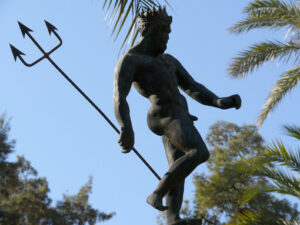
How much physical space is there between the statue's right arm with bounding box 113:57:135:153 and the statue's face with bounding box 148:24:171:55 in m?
0.38

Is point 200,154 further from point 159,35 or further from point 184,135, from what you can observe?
point 159,35

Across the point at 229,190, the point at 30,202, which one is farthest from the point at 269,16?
the point at 30,202

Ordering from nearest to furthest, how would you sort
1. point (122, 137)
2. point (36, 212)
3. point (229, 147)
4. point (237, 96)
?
point (122, 137), point (237, 96), point (229, 147), point (36, 212)

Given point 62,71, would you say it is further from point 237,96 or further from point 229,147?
point 229,147

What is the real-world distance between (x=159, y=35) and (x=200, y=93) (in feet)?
2.25

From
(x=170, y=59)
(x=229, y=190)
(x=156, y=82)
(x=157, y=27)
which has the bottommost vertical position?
(x=229, y=190)

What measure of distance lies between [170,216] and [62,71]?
174cm

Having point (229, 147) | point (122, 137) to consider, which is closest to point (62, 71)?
point (122, 137)

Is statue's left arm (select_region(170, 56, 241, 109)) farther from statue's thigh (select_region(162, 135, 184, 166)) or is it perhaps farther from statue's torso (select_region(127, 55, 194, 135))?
statue's thigh (select_region(162, 135, 184, 166))

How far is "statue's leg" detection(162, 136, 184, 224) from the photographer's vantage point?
4.28 metres

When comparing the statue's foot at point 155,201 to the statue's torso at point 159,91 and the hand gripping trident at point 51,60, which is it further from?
the statue's torso at point 159,91

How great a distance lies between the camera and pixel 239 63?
11.1 meters

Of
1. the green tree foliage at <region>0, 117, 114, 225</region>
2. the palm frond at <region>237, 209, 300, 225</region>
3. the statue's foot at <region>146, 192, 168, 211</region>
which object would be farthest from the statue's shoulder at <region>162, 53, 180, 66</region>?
the green tree foliage at <region>0, 117, 114, 225</region>

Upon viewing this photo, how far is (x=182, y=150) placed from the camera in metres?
4.40
